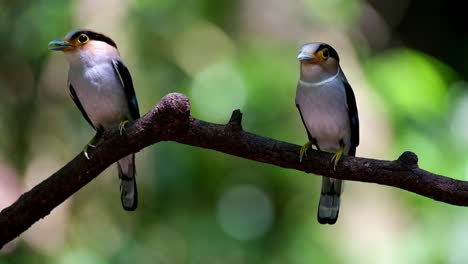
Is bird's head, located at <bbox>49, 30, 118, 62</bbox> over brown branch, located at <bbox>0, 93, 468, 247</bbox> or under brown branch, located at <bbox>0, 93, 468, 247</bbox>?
over

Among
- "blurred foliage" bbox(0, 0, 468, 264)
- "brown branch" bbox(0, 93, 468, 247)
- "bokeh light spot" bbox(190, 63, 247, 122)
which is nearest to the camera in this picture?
"brown branch" bbox(0, 93, 468, 247)

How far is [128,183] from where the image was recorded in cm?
323

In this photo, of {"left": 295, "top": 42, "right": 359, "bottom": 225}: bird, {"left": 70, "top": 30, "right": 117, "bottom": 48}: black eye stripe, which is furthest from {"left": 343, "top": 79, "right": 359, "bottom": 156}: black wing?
{"left": 70, "top": 30, "right": 117, "bottom": 48}: black eye stripe

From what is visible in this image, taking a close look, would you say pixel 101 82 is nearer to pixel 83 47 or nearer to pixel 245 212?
pixel 83 47

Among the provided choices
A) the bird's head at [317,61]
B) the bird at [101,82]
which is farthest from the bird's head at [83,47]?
the bird's head at [317,61]

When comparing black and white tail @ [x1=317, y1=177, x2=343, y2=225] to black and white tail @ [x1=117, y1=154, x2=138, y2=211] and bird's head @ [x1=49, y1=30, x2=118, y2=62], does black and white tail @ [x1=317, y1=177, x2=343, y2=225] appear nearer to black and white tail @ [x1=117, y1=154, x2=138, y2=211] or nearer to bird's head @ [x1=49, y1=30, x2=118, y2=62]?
black and white tail @ [x1=117, y1=154, x2=138, y2=211]

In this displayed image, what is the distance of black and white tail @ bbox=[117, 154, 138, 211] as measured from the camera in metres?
3.13

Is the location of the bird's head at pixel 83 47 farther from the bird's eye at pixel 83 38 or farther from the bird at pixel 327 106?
the bird at pixel 327 106

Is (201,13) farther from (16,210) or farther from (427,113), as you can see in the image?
(16,210)

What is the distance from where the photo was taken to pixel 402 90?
4.24 metres

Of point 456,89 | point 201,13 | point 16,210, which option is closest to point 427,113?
point 456,89

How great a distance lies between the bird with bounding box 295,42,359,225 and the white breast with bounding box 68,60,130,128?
0.69 meters

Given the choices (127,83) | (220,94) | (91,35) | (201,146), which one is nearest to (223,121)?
(220,94)

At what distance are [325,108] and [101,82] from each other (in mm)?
852
